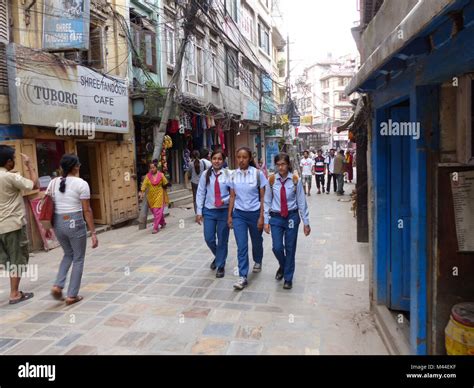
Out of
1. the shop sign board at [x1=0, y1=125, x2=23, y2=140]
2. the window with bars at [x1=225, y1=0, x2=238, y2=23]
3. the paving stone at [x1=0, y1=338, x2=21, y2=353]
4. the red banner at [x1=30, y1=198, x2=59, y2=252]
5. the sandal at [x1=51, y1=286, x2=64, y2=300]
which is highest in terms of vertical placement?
the window with bars at [x1=225, y1=0, x2=238, y2=23]

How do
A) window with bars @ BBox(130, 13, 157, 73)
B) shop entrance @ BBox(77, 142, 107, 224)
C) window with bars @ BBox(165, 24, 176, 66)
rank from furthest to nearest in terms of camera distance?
window with bars @ BBox(165, 24, 176, 66) < window with bars @ BBox(130, 13, 157, 73) < shop entrance @ BBox(77, 142, 107, 224)

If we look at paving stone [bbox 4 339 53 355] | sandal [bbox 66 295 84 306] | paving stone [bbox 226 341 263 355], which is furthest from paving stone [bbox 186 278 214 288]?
Answer: paving stone [bbox 4 339 53 355]

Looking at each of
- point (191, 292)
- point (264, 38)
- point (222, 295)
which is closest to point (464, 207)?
point (222, 295)

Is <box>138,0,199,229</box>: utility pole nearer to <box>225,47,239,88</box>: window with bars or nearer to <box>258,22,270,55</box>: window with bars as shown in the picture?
<box>225,47,239,88</box>: window with bars

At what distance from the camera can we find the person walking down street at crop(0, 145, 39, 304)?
4.77m

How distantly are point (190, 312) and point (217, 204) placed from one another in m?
1.71

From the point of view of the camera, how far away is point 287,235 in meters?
5.12

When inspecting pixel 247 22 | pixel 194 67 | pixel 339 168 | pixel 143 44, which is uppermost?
pixel 247 22

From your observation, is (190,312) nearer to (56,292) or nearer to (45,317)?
(45,317)

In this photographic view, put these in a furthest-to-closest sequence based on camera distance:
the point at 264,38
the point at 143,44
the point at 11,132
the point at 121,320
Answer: the point at 264,38 → the point at 143,44 → the point at 11,132 → the point at 121,320

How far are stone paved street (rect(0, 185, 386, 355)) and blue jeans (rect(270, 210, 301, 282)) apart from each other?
0.34 metres

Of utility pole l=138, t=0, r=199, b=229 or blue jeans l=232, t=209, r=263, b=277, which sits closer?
blue jeans l=232, t=209, r=263, b=277

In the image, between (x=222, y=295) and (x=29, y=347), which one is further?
(x=222, y=295)
